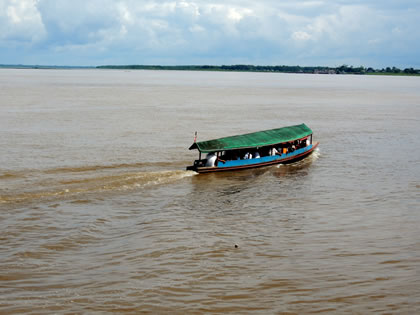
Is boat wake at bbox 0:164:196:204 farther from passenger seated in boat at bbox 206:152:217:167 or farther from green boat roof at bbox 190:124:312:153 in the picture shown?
green boat roof at bbox 190:124:312:153

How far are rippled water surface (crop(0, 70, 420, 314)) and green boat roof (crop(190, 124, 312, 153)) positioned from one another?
60.3 inches

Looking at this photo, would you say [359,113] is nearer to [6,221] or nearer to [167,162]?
[167,162]

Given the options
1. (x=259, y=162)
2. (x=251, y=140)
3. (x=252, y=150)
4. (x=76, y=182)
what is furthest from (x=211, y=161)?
(x=76, y=182)

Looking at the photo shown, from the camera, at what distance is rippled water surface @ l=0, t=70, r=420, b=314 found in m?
11.0

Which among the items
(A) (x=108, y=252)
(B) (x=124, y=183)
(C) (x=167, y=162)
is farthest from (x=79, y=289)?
(C) (x=167, y=162)

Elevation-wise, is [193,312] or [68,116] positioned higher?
[68,116]

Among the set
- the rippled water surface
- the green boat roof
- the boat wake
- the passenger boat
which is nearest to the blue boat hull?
the passenger boat

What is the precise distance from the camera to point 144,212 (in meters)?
17.4

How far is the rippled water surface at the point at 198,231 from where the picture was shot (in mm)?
10961

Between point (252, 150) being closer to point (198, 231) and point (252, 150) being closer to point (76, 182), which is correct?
point (76, 182)

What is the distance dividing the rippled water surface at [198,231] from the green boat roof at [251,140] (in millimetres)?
1533

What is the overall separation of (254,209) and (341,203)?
345cm

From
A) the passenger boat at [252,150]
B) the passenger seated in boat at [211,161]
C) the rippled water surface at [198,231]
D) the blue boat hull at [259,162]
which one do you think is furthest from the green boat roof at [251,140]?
the rippled water surface at [198,231]

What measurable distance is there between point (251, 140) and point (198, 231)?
38.0ft
